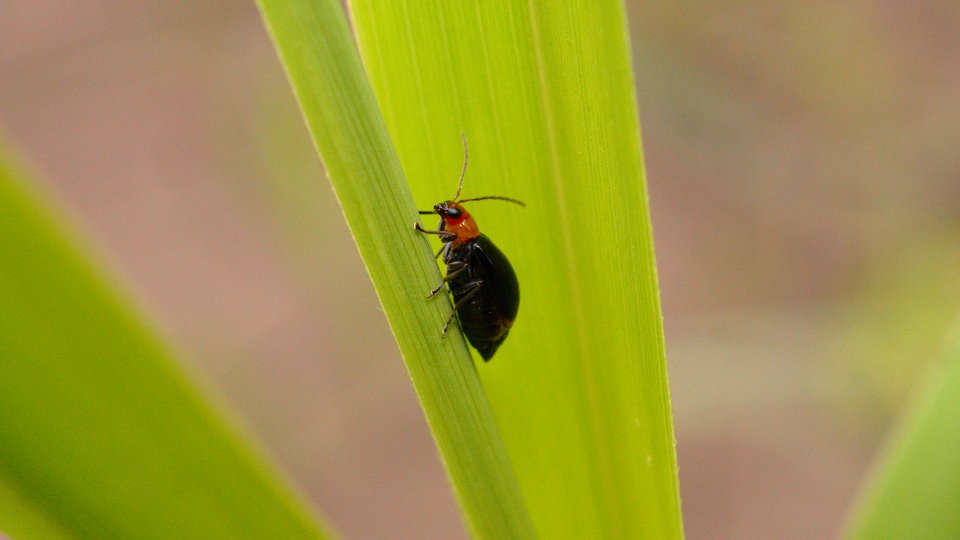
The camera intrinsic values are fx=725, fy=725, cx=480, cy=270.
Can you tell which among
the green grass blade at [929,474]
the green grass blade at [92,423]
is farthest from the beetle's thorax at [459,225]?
the green grass blade at [929,474]

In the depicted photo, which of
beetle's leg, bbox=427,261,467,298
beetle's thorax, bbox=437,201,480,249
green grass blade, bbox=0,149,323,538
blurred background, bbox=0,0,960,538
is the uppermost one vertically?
green grass blade, bbox=0,149,323,538

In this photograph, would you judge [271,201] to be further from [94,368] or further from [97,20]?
[94,368]

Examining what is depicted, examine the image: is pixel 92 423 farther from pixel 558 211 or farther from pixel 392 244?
pixel 558 211

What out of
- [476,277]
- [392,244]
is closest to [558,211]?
[392,244]

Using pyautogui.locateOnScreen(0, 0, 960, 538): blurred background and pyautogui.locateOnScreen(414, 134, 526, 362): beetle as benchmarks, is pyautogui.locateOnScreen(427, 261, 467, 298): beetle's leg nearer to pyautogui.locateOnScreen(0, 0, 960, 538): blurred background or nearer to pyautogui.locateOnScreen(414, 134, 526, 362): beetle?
pyautogui.locateOnScreen(414, 134, 526, 362): beetle

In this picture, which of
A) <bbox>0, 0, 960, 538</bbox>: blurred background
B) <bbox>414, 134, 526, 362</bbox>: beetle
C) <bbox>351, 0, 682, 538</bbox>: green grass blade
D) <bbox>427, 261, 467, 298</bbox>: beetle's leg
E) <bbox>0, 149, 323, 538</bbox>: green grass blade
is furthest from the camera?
<bbox>0, 0, 960, 538</bbox>: blurred background

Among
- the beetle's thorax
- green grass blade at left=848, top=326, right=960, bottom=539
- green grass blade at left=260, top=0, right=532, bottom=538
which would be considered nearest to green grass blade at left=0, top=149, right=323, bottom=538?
green grass blade at left=260, top=0, right=532, bottom=538
